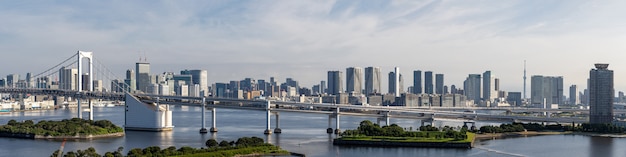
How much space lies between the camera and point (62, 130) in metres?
18.5

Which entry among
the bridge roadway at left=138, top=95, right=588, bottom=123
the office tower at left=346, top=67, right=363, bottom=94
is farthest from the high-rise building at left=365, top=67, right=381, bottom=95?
the bridge roadway at left=138, top=95, right=588, bottom=123

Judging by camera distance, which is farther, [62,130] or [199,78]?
[199,78]

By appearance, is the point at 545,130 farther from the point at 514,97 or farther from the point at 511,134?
the point at 514,97

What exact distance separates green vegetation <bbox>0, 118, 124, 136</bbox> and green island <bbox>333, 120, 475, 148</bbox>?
6.68 metres

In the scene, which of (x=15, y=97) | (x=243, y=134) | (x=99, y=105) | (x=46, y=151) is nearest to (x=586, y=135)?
(x=243, y=134)

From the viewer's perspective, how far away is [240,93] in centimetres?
6975

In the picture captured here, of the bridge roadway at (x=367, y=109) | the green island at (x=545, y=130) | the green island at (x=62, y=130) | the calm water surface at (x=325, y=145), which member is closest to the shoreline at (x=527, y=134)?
the green island at (x=545, y=130)

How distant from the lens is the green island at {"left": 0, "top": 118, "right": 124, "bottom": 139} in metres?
18.2

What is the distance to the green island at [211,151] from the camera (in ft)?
41.5

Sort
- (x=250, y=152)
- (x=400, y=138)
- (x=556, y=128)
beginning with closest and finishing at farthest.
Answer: (x=250, y=152)
(x=400, y=138)
(x=556, y=128)

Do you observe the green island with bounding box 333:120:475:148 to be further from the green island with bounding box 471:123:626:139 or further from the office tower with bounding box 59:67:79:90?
the office tower with bounding box 59:67:79:90

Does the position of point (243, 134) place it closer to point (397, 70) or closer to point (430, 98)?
point (430, 98)

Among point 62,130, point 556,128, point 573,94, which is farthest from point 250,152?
point 573,94

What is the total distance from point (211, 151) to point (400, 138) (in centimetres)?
537
